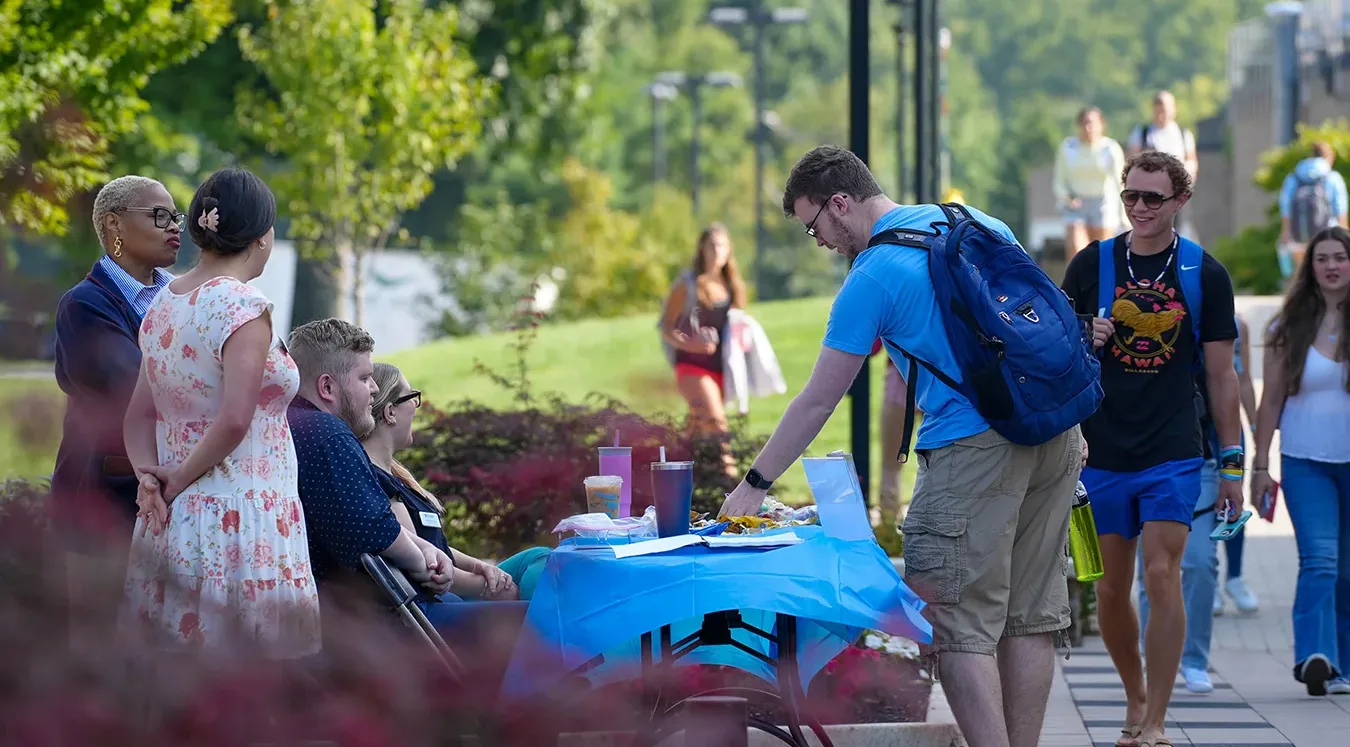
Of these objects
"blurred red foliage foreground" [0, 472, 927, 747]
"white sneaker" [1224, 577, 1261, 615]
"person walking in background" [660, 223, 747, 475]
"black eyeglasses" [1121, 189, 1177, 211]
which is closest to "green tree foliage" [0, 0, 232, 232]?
"person walking in background" [660, 223, 747, 475]

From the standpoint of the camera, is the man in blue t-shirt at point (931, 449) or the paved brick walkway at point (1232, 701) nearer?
the man in blue t-shirt at point (931, 449)

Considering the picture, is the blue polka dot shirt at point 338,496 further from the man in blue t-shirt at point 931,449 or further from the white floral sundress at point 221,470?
the man in blue t-shirt at point 931,449

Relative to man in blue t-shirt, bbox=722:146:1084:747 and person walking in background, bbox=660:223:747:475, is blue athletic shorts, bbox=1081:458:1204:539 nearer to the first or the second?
man in blue t-shirt, bbox=722:146:1084:747

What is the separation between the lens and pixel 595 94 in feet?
165

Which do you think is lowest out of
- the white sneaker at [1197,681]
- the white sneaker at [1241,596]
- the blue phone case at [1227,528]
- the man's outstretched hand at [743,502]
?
the white sneaker at [1241,596]

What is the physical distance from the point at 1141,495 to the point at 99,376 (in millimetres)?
3372

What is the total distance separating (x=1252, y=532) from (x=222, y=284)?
A: 8.97m

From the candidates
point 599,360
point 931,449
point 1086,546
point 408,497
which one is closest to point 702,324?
point 1086,546

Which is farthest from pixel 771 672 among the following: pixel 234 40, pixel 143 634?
pixel 234 40

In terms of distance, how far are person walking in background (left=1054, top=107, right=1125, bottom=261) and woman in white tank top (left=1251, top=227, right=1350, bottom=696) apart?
10517 mm

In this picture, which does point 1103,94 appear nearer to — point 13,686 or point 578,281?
point 578,281

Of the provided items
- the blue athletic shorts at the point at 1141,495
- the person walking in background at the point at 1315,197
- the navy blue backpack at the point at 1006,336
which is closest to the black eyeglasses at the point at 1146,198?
the blue athletic shorts at the point at 1141,495

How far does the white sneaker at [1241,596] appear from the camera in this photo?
9.59 m

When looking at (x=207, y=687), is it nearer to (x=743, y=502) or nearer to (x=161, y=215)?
(x=743, y=502)
